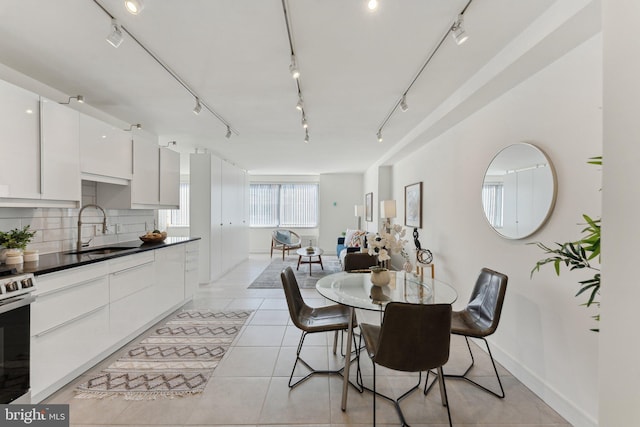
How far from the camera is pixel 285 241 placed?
773 cm

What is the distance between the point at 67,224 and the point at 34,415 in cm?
174

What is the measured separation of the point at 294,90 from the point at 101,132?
1.98 metres

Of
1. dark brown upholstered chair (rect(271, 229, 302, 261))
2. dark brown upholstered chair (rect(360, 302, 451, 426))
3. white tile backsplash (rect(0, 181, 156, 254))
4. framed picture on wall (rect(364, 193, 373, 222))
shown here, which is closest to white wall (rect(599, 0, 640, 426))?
dark brown upholstered chair (rect(360, 302, 451, 426))

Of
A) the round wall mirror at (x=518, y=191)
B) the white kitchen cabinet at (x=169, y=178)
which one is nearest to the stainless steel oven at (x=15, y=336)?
the white kitchen cabinet at (x=169, y=178)

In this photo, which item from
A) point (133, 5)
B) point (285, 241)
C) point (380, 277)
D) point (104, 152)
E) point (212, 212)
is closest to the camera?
point (133, 5)

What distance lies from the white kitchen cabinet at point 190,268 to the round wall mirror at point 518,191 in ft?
12.0

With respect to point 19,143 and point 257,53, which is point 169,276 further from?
point 257,53

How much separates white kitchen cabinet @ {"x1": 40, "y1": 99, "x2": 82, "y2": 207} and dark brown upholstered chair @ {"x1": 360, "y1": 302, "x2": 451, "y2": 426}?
275 cm

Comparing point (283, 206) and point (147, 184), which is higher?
point (147, 184)

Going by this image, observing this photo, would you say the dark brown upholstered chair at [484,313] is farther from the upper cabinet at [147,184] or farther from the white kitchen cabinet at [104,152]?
the upper cabinet at [147,184]

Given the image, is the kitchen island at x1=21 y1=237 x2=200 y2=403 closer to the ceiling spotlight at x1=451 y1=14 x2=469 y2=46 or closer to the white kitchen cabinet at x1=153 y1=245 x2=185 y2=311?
the white kitchen cabinet at x1=153 y1=245 x2=185 y2=311

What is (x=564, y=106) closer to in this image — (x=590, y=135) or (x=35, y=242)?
(x=590, y=135)

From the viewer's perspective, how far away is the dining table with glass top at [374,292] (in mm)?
1860

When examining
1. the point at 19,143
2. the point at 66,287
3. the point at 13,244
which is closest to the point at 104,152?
the point at 19,143
